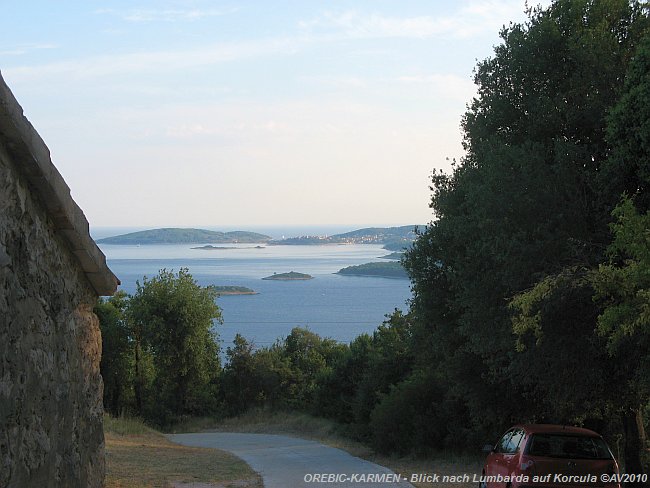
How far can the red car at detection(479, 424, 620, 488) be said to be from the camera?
10805mm

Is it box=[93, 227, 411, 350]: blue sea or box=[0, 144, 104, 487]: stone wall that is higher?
box=[0, 144, 104, 487]: stone wall

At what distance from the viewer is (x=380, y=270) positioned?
5920 inches

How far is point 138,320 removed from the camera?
47062mm

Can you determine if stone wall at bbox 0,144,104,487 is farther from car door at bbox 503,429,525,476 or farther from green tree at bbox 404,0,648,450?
green tree at bbox 404,0,648,450

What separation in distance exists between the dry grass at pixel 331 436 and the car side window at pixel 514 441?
10.0ft

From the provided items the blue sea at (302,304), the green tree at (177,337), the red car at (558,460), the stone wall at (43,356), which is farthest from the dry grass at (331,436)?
the blue sea at (302,304)

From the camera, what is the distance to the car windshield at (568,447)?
11094mm

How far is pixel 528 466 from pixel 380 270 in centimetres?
13956

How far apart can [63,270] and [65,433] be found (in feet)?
4.43

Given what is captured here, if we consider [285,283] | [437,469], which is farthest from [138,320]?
[285,283]

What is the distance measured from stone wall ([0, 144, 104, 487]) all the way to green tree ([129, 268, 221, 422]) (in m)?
39.5

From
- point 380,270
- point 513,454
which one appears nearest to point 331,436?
point 513,454

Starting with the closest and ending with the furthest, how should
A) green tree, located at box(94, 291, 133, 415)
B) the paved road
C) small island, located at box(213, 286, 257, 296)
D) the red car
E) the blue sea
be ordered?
→ the red car < the paved road < green tree, located at box(94, 291, 133, 415) < the blue sea < small island, located at box(213, 286, 257, 296)

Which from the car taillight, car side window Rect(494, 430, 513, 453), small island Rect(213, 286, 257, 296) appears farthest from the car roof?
small island Rect(213, 286, 257, 296)
